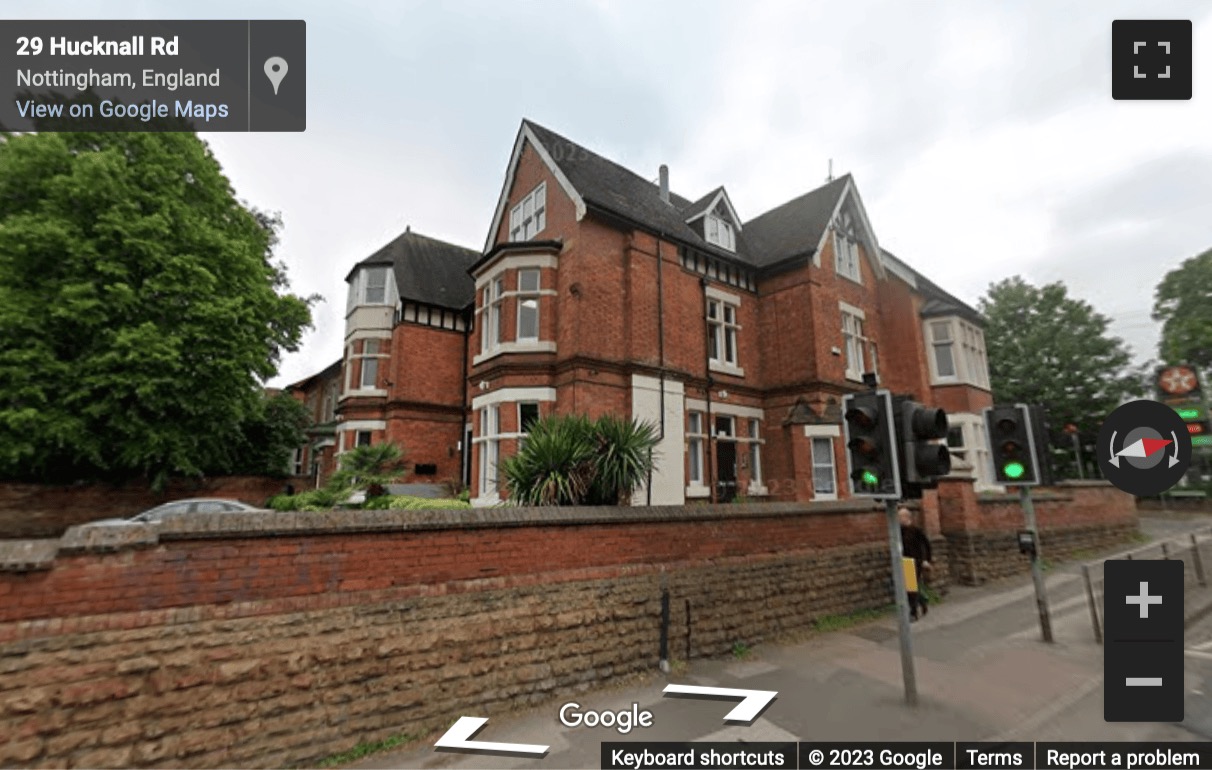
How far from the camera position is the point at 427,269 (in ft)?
69.5

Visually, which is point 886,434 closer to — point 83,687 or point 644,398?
point 83,687

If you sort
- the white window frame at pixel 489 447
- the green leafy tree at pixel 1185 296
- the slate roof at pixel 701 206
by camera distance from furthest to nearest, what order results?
the green leafy tree at pixel 1185 296
the slate roof at pixel 701 206
the white window frame at pixel 489 447

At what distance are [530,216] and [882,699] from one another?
1497cm

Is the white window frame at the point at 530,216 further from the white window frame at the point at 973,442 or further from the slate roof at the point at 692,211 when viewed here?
the white window frame at the point at 973,442

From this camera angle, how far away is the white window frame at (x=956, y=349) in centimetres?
2016

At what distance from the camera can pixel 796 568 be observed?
28.7 ft

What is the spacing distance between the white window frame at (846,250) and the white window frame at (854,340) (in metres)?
1.37

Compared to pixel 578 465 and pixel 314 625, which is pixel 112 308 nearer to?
pixel 314 625

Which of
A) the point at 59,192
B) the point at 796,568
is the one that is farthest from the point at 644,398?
the point at 59,192

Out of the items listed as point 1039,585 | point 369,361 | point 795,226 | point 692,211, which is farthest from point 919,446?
point 369,361

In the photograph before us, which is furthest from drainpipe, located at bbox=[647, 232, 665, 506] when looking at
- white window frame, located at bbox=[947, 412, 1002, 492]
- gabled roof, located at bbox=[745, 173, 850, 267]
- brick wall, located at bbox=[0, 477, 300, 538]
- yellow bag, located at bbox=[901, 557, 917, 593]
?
brick wall, located at bbox=[0, 477, 300, 538]

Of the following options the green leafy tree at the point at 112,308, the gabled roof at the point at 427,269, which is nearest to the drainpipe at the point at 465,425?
the gabled roof at the point at 427,269

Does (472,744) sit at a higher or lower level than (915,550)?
lower

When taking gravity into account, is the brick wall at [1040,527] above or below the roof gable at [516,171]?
below
